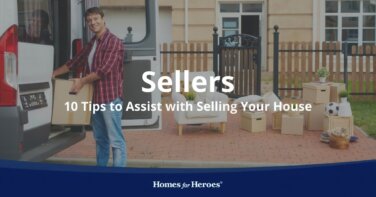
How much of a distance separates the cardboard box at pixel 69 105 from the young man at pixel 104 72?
3.0 inches

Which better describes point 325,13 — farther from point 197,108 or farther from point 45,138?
point 45,138

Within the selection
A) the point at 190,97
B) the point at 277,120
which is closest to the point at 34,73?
the point at 190,97

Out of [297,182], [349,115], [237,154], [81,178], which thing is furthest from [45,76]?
[349,115]

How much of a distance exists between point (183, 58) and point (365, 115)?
4.53 m

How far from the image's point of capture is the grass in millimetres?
10226

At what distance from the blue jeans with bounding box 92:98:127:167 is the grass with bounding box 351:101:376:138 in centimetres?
487

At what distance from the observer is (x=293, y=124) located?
9664 mm

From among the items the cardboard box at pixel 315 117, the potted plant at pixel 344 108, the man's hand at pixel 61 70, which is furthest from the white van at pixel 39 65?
the cardboard box at pixel 315 117

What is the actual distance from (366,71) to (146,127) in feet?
27.4

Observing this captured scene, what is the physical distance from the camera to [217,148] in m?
8.73

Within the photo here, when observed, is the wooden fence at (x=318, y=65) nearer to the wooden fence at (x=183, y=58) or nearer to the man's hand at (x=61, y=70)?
the wooden fence at (x=183, y=58)

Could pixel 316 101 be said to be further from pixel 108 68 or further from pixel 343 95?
pixel 108 68

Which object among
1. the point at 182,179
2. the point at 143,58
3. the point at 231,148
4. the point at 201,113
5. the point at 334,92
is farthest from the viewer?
the point at 334,92

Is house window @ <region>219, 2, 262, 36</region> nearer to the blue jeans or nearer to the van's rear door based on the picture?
the blue jeans
